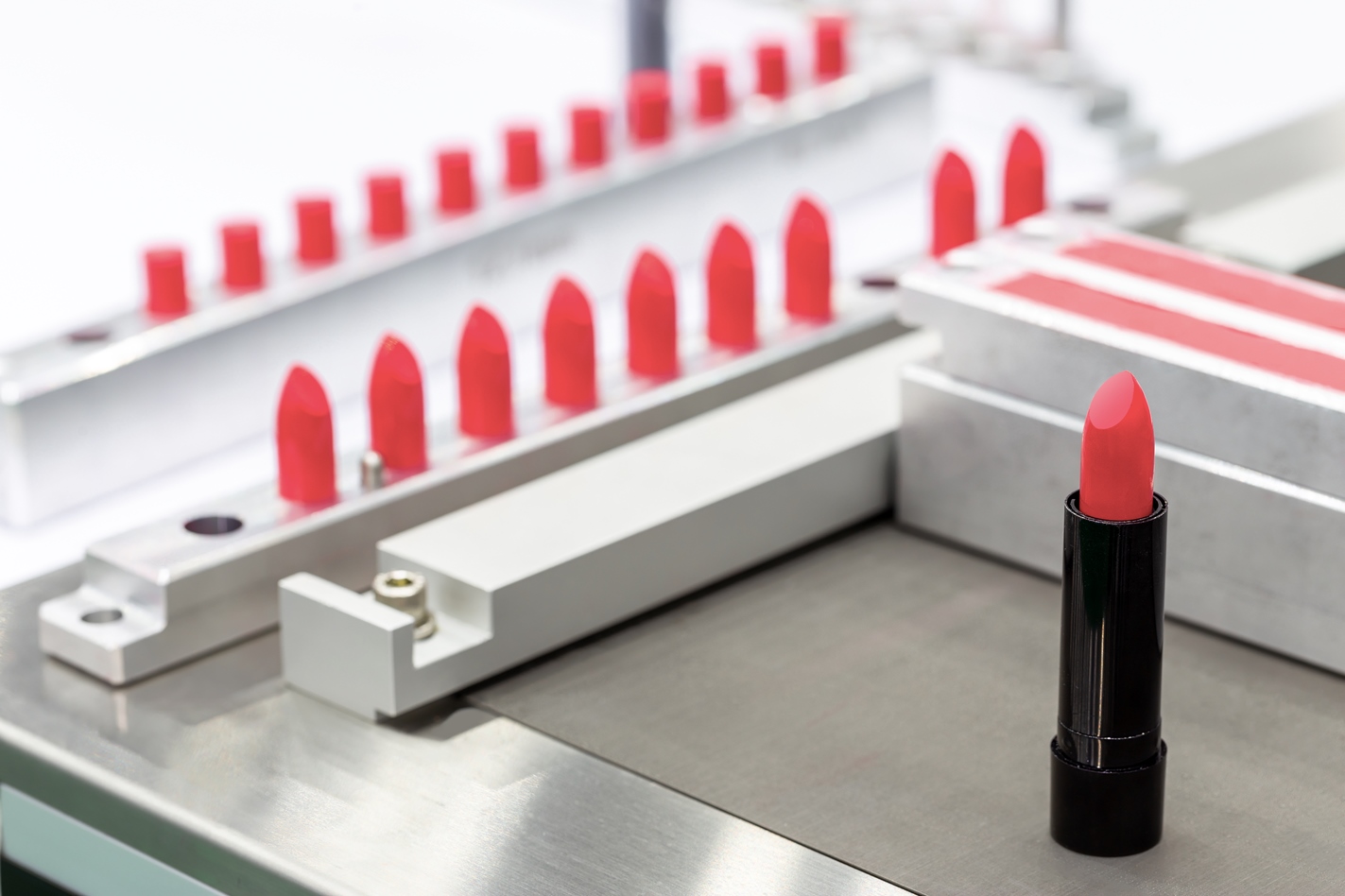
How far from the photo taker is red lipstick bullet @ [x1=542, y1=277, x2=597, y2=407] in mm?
1973

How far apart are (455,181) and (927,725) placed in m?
1.35

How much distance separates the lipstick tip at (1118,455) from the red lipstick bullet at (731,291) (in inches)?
33.8

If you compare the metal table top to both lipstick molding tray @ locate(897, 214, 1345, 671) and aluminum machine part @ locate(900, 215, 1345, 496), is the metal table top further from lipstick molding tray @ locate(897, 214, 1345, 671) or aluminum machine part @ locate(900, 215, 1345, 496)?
aluminum machine part @ locate(900, 215, 1345, 496)

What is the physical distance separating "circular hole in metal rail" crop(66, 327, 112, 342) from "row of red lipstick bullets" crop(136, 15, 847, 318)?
2.9 inches

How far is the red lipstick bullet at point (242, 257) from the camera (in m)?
2.48

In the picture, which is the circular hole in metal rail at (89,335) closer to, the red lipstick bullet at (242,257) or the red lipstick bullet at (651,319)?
the red lipstick bullet at (242,257)

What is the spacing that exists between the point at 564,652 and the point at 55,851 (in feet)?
1.37

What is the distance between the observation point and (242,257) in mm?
2486

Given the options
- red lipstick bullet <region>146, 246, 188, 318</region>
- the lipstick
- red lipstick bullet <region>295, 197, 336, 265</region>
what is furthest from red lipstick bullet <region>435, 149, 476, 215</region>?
the lipstick

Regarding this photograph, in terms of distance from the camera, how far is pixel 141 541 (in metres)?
1.72

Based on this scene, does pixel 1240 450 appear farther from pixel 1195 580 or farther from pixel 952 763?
pixel 952 763

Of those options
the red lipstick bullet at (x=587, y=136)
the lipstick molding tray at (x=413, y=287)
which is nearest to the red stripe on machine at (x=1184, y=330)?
the lipstick molding tray at (x=413, y=287)

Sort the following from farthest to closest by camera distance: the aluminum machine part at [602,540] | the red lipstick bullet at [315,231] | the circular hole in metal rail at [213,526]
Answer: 1. the red lipstick bullet at [315,231]
2. the circular hole in metal rail at [213,526]
3. the aluminum machine part at [602,540]

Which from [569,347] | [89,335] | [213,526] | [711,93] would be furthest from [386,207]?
[213,526]
